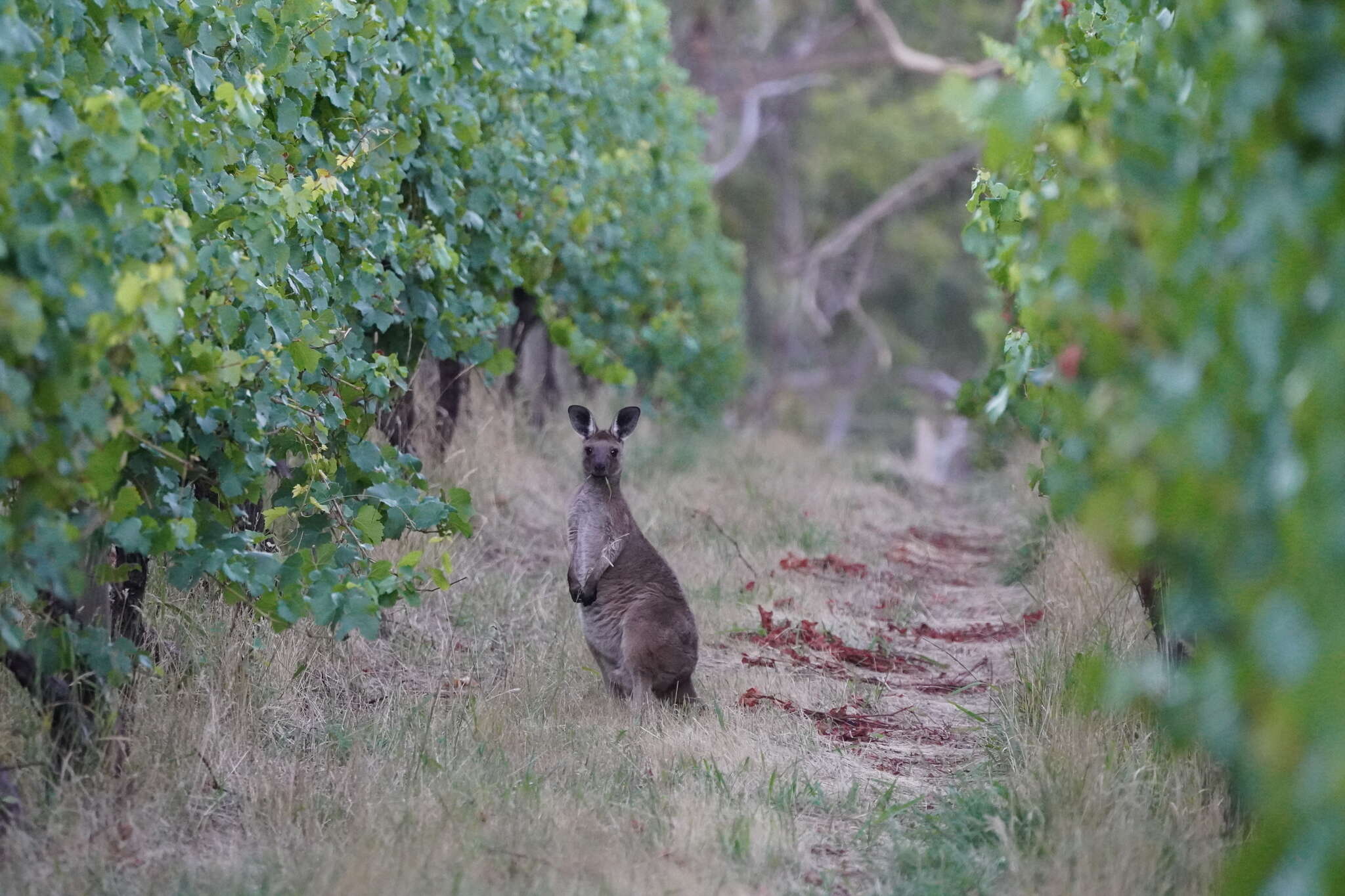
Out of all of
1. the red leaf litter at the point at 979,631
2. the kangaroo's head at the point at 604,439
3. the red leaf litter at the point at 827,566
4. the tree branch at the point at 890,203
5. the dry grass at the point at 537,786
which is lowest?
the dry grass at the point at 537,786

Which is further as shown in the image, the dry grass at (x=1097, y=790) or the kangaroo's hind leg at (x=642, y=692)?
the kangaroo's hind leg at (x=642, y=692)

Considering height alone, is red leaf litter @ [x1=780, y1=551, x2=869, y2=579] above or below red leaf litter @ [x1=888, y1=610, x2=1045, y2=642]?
above

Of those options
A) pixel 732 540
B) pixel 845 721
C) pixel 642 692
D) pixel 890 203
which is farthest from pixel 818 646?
pixel 890 203

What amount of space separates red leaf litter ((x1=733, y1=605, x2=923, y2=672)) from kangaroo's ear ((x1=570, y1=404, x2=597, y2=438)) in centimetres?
143

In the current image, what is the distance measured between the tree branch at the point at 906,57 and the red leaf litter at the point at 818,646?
555 inches

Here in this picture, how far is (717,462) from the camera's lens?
1449 cm

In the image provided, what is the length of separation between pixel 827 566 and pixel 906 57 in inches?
581

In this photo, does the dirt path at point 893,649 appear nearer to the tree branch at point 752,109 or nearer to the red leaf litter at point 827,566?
the red leaf litter at point 827,566

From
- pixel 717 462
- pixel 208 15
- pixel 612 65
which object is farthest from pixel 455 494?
pixel 717 462

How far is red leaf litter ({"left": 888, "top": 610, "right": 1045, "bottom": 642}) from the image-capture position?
8.27 m

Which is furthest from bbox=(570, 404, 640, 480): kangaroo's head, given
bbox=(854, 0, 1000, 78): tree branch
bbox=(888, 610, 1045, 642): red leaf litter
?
bbox=(854, 0, 1000, 78): tree branch

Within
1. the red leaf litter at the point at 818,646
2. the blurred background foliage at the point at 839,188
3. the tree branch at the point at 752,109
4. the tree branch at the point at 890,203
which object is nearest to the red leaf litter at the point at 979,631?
the red leaf litter at the point at 818,646

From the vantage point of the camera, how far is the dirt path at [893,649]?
629 cm

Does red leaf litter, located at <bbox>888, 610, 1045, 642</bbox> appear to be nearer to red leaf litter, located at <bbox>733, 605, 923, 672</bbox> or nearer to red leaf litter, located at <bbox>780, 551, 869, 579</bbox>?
red leaf litter, located at <bbox>733, 605, 923, 672</bbox>
